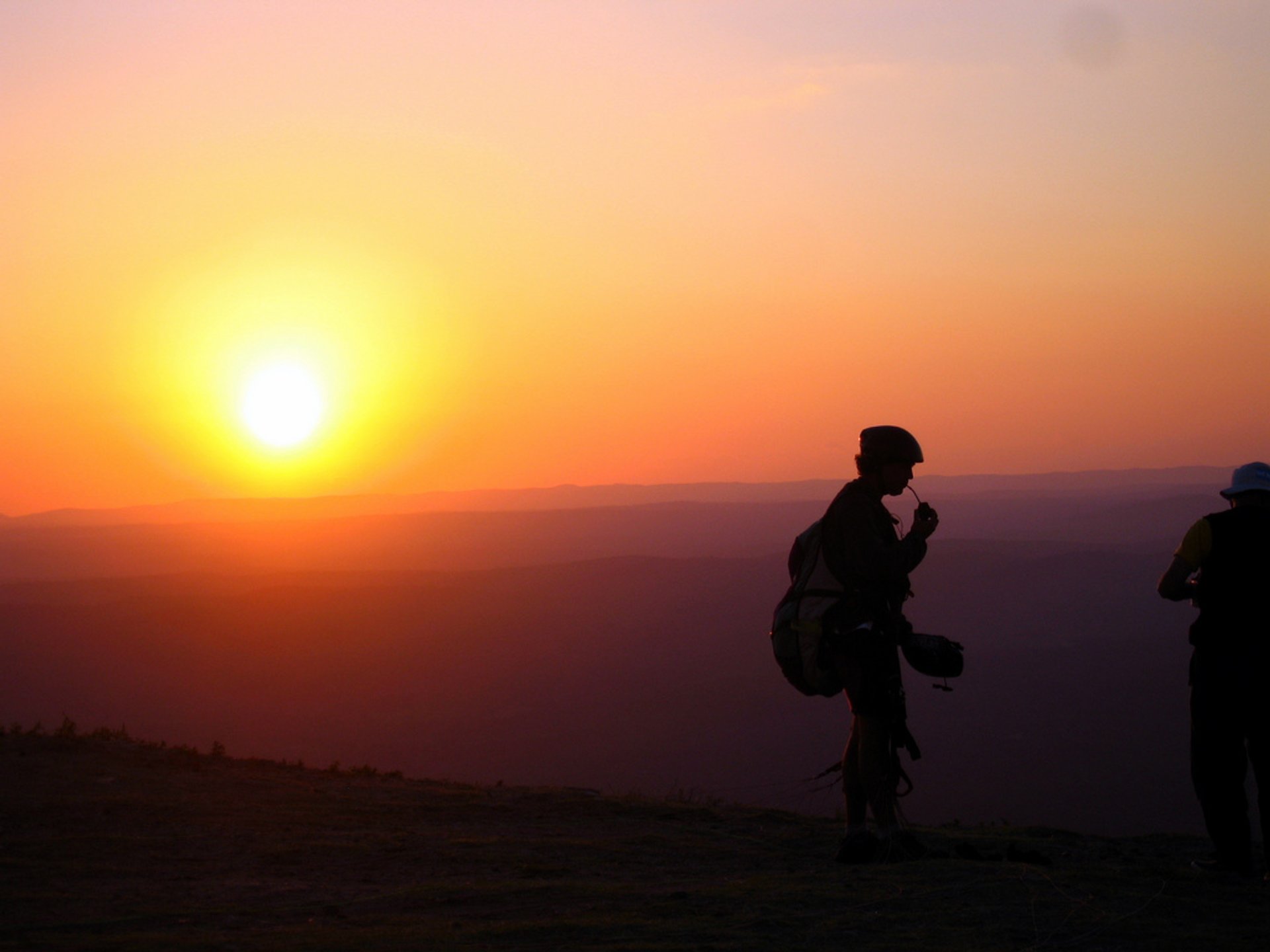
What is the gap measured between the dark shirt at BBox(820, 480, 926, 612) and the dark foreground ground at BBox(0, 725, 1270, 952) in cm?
133

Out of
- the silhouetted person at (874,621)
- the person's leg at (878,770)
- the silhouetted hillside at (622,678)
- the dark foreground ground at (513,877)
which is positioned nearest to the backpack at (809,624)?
the silhouetted person at (874,621)

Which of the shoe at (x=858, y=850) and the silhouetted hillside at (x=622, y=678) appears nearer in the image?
the shoe at (x=858, y=850)

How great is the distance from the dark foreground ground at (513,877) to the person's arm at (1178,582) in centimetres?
145

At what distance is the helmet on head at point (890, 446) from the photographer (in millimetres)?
6281

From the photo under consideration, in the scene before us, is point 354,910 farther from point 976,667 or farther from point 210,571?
point 210,571

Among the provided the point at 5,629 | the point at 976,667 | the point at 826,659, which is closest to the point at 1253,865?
the point at 826,659

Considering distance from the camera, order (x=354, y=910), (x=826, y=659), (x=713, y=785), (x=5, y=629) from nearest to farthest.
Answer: (x=354, y=910)
(x=826, y=659)
(x=713, y=785)
(x=5, y=629)

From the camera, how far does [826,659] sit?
6.11 meters

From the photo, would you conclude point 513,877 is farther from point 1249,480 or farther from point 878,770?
point 1249,480

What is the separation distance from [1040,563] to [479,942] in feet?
269

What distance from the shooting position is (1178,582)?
20.7 ft

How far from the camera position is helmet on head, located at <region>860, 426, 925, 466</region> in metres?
6.28

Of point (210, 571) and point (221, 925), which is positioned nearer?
point (221, 925)

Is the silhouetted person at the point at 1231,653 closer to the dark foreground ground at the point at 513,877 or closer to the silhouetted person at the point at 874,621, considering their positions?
the dark foreground ground at the point at 513,877
